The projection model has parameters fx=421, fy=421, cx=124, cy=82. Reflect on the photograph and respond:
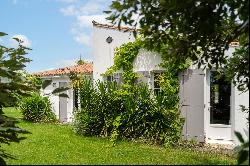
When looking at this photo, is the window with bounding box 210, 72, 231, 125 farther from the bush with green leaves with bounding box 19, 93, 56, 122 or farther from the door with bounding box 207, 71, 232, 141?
the bush with green leaves with bounding box 19, 93, 56, 122

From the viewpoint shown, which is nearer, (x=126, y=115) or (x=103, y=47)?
(x=126, y=115)

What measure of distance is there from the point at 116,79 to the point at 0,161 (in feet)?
46.0

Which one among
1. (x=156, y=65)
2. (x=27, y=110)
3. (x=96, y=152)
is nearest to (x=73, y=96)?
(x=27, y=110)

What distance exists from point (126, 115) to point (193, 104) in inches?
96.5

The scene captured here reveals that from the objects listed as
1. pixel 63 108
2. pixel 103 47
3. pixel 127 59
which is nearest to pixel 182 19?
pixel 127 59

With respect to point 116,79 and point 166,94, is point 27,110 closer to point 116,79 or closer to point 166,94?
point 116,79

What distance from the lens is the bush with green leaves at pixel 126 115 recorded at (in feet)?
48.0

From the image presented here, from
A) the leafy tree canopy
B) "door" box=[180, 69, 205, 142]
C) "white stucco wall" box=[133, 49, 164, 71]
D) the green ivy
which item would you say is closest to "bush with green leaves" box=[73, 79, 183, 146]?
the green ivy

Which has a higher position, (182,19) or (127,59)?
(127,59)

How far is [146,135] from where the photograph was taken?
1494 centimetres

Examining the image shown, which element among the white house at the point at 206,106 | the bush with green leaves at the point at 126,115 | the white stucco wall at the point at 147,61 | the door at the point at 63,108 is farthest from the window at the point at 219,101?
the door at the point at 63,108

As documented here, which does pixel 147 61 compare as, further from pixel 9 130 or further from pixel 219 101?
pixel 9 130

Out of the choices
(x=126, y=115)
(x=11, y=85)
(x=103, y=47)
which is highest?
(x=103, y=47)

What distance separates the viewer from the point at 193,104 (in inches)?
597
